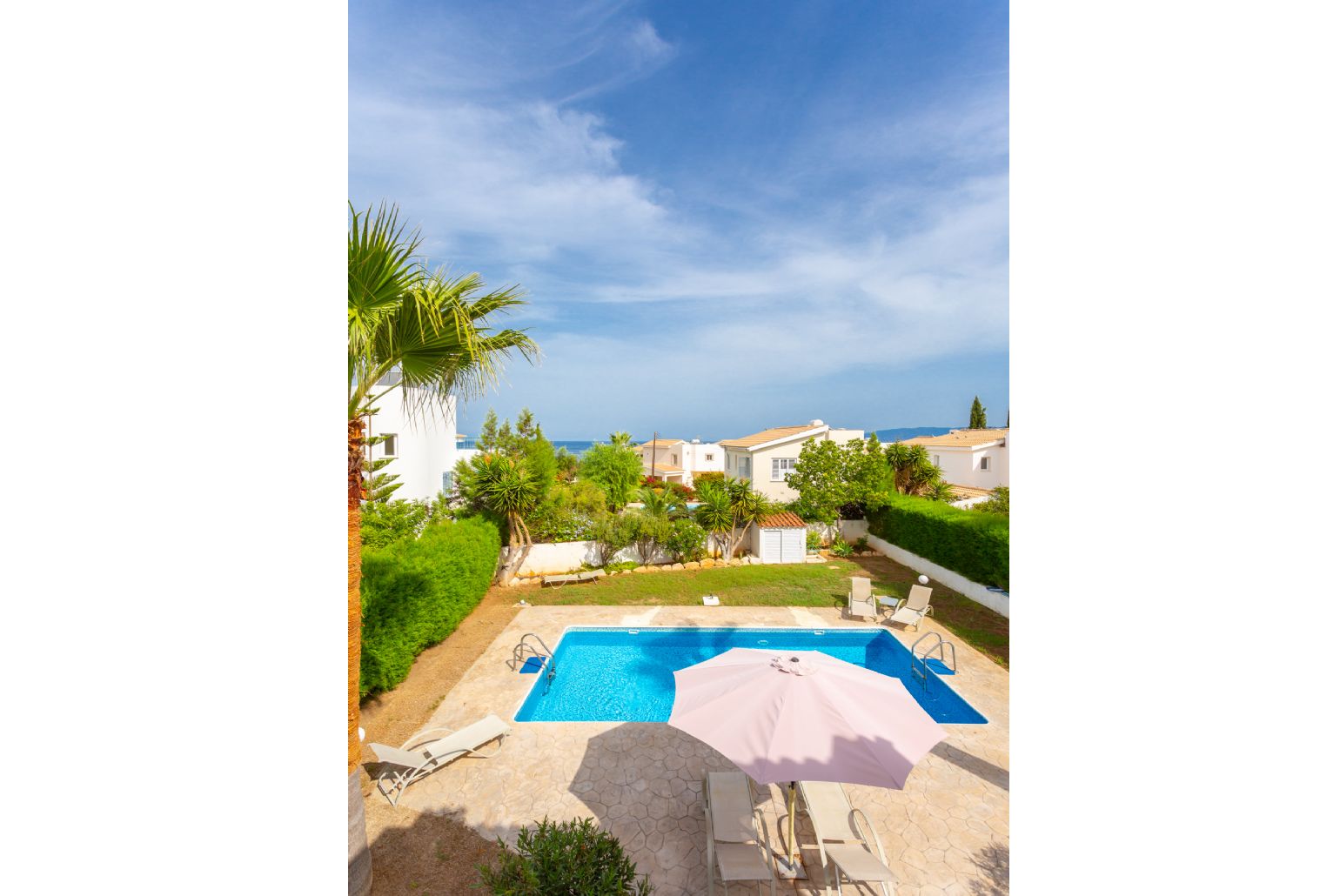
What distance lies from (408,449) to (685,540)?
41.3ft

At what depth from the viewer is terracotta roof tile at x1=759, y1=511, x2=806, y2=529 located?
65.2ft

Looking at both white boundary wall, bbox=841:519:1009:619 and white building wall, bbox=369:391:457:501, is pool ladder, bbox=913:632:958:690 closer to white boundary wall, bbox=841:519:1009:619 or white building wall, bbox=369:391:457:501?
white boundary wall, bbox=841:519:1009:619

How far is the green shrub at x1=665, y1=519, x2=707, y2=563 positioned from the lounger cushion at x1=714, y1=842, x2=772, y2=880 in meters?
14.0

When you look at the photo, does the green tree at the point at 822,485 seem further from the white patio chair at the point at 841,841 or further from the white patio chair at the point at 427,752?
the white patio chair at the point at 427,752

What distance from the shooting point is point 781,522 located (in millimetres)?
20047

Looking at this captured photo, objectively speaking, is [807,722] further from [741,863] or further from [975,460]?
[975,460]

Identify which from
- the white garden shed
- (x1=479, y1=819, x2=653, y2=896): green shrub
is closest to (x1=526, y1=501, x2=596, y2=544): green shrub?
the white garden shed

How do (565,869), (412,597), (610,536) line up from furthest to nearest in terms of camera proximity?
(610,536) → (412,597) → (565,869)

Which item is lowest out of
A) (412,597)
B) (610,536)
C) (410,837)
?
(410,837)

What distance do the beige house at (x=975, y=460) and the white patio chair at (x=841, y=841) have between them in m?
31.4

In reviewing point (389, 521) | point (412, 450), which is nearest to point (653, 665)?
point (389, 521)

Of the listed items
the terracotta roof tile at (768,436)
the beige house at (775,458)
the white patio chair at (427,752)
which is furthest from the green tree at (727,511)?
the white patio chair at (427,752)

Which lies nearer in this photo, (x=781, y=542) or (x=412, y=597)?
(x=412, y=597)

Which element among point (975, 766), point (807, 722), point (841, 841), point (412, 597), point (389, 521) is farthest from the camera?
point (389, 521)
